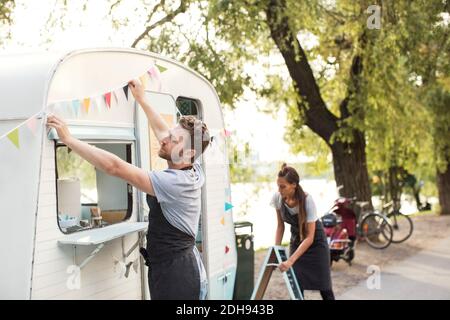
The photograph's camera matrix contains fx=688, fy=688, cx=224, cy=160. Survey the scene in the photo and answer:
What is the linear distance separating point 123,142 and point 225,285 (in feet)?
7.36

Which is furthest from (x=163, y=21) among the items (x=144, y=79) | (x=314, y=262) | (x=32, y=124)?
(x=32, y=124)

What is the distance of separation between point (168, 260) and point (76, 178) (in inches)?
66.4

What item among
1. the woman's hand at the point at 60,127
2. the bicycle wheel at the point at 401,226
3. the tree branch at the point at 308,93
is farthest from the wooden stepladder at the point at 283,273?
the bicycle wheel at the point at 401,226

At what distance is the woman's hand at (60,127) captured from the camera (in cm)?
394

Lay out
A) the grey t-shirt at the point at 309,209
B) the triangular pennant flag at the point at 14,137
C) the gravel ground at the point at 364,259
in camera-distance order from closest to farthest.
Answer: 1. the triangular pennant flag at the point at 14,137
2. the grey t-shirt at the point at 309,209
3. the gravel ground at the point at 364,259

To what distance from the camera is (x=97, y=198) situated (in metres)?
5.90

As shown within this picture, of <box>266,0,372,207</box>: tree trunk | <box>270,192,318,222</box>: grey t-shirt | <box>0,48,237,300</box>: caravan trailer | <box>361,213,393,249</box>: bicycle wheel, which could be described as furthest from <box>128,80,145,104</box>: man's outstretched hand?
<box>361,213,393,249</box>: bicycle wheel

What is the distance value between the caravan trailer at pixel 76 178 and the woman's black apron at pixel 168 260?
70 centimetres

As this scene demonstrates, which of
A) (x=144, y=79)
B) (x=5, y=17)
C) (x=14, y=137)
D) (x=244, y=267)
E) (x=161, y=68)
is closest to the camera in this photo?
(x=14, y=137)

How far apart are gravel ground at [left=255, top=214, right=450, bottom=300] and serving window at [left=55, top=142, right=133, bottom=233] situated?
3.54 metres

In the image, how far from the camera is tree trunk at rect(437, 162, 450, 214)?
64.8ft

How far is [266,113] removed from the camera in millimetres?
13031

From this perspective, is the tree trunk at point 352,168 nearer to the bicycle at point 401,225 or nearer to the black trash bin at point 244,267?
the bicycle at point 401,225

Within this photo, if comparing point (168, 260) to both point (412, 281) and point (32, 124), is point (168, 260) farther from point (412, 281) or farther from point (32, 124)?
point (412, 281)
